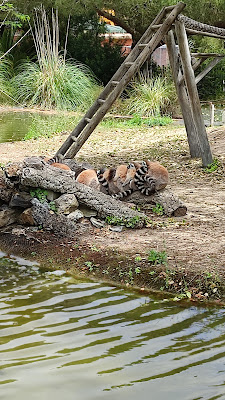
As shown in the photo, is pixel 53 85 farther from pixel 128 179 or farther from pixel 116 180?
pixel 128 179

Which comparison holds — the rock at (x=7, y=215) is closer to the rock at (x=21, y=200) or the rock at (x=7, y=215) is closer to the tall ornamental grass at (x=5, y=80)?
the rock at (x=21, y=200)

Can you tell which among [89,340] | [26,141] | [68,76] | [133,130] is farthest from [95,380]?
[68,76]

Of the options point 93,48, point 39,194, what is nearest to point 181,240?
point 39,194

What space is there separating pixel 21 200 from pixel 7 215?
274mm

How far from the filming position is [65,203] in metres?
7.36

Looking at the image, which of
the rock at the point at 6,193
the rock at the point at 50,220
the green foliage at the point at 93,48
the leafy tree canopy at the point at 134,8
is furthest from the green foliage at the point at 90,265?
the green foliage at the point at 93,48

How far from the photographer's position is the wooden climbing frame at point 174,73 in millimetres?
10055

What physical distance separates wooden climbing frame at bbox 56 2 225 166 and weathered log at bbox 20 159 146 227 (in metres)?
2.77

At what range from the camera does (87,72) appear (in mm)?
24188

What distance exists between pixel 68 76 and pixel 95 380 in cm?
1782

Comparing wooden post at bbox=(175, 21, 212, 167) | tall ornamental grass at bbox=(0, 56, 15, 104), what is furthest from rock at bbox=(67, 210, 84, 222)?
tall ornamental grass at bbox=(0, 56, 15, 104)

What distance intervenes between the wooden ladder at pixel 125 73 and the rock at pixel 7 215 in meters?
2.93

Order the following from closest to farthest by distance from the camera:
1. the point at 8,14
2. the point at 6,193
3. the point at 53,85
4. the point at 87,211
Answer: the point at 6,193, the point at 87,211, the point at 8,14, the point at 53,85

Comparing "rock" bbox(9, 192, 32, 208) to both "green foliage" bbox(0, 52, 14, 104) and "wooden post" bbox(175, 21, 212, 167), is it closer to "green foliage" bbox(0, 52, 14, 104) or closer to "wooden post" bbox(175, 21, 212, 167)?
"wooden post" bbox(175, 21, 212, 167)
